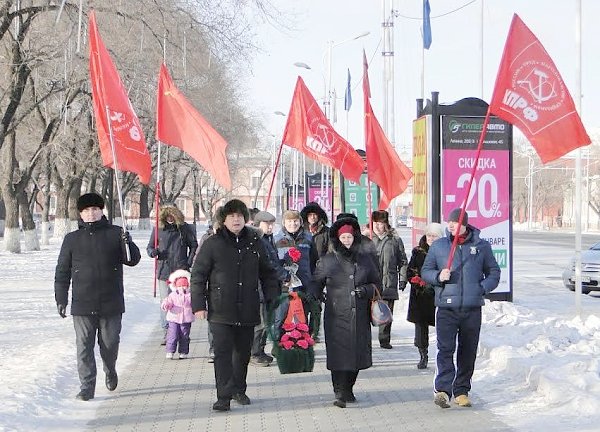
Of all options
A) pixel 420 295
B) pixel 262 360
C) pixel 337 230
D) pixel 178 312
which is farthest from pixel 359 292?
pixel 178 312

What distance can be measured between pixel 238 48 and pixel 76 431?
1079cm

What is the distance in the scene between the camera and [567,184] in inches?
4555

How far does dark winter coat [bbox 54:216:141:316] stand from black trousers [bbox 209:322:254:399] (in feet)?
3.44

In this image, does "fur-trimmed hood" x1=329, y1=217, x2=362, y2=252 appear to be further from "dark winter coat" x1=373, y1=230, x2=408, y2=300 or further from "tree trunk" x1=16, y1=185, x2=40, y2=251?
"tree trunk" x1=16, y1=185, x2=40, y2=251

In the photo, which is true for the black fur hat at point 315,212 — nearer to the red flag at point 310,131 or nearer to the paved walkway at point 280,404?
the paved walkway at point 280,404

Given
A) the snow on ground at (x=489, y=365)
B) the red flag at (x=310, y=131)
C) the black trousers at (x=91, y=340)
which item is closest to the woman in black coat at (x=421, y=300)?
the snow on ground at (x=489, y=365)

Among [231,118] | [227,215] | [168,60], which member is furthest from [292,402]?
[231,118]

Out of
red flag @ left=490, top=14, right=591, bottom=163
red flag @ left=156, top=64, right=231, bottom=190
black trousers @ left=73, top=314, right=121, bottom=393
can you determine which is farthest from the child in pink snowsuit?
red flag @ left=490, top=14, right=591, bottom=163

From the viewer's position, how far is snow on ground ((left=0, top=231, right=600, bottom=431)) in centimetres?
802

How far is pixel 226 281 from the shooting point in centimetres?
831

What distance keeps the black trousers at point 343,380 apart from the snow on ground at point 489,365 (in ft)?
3.66

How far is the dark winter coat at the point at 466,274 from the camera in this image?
27.6 feet

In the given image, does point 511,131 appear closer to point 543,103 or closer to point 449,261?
point 543,103

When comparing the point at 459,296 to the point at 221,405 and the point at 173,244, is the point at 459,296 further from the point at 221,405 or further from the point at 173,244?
the point at 173,244
